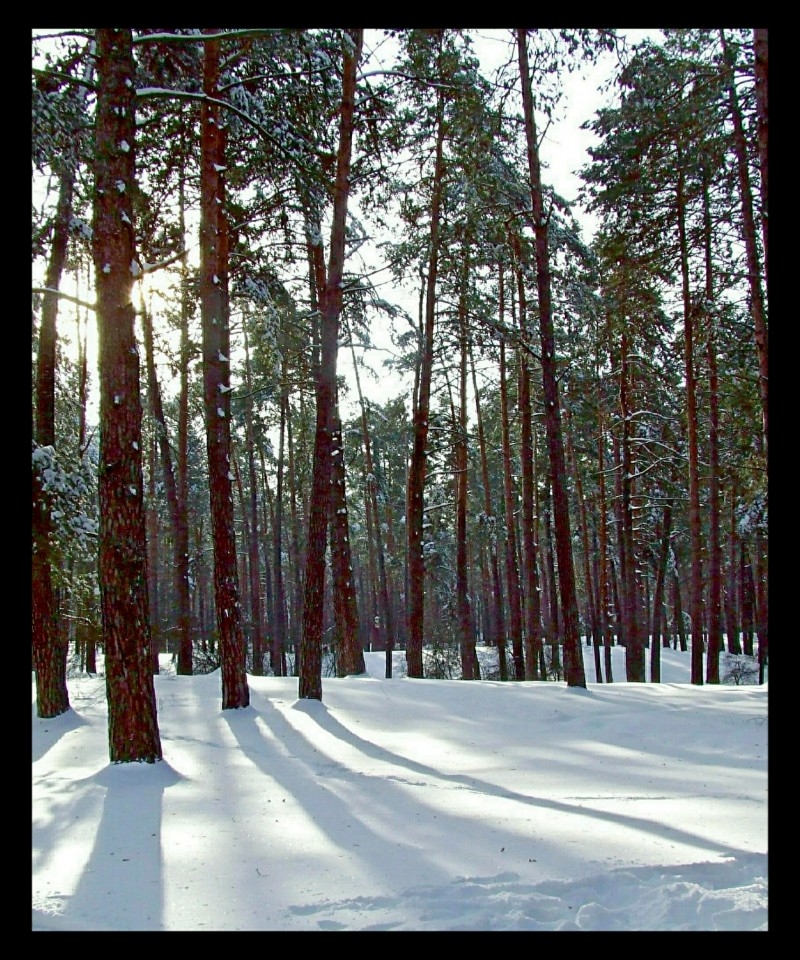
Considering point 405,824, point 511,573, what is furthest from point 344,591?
point 405,824

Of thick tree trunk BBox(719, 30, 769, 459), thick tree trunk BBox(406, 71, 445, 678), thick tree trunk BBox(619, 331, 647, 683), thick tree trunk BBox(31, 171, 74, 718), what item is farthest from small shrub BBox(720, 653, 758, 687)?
thick tree trunk BBox(31, 171, 74, 718)

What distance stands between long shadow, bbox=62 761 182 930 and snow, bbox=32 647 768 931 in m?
0.02

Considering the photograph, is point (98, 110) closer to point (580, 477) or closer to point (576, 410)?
point (576, 410)

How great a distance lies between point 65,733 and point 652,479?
19.2 m

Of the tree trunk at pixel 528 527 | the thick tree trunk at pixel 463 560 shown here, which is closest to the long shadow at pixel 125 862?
the tree trunk at pixel 528 527

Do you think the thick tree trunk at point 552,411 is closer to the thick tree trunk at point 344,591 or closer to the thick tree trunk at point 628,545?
the thick tree trunk at point 344,591

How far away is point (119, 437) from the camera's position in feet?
20.7

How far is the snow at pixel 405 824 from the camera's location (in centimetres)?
328

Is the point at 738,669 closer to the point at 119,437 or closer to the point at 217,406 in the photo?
the point at 217,406

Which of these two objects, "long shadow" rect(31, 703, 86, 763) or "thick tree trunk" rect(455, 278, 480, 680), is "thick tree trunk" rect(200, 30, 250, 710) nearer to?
"long shadow" rect(31, 703, 86, 763)

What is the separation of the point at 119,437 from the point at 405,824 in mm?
4125
